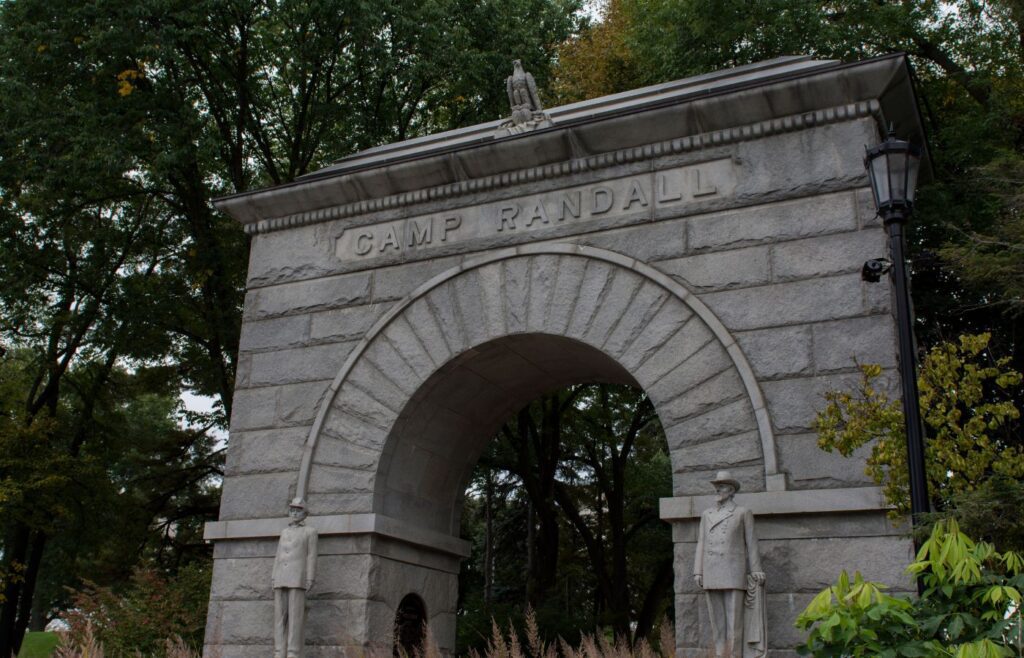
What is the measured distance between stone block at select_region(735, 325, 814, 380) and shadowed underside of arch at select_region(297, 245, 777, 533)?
0.42ft

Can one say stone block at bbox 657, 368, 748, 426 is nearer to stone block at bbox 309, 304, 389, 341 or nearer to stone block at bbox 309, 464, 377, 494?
stone block at bbox 309, 464, 377, 494

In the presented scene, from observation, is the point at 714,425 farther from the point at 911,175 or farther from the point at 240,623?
the point at 240,623

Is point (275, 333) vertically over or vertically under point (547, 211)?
under

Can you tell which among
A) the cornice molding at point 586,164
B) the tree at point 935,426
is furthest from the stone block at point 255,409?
the tree at point 935,426

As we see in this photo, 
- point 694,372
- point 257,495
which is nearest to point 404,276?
point 257,495

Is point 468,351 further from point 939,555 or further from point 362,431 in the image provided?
point 939,555

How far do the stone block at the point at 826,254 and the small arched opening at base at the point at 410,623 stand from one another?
5.56 meters

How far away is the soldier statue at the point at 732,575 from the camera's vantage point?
898 centimetres

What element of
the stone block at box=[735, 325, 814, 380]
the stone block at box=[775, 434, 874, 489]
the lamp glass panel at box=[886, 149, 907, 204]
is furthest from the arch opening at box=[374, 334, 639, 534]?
the lamp glass panel at box=[886, 149, 907, 204]

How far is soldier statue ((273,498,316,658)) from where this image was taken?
35.3 ft

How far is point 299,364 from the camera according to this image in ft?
40.7

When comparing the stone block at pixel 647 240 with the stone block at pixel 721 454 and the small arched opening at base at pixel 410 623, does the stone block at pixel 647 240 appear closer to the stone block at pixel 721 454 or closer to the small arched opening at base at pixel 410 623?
the stone block at pixel 721 454

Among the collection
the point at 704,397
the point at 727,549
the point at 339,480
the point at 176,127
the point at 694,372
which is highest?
the point at 176,127

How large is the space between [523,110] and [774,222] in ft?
11.1
